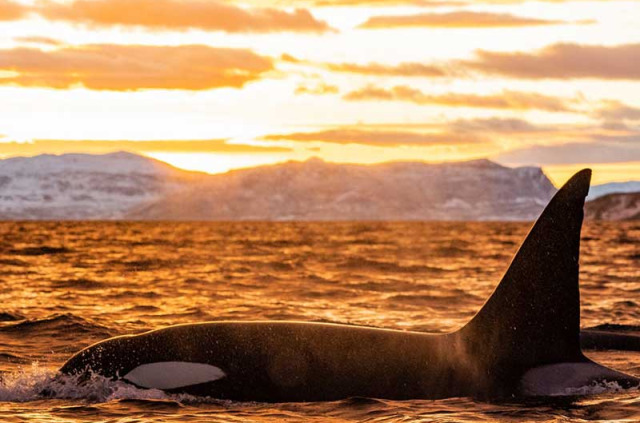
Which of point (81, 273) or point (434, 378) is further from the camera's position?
point (81, 273)

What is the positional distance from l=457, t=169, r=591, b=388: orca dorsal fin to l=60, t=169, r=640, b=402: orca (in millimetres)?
11

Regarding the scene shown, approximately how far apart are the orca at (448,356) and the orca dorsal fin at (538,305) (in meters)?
0.01

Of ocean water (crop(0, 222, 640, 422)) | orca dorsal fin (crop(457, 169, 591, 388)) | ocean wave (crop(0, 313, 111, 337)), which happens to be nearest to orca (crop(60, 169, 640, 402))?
orca dorsal fin (crop(457, 169, 591, 388))

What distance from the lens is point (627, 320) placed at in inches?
848

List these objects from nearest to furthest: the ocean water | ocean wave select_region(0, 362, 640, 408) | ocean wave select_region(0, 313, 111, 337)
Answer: the ocean water → ocean wave select_region(0, 362, 640, 408) → ocean wave select_region(0, 313, 111, 337)

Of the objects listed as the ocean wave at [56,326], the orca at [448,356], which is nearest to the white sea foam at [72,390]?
the orca at [448,356]

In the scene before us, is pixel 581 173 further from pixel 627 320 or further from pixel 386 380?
pixel 627 320

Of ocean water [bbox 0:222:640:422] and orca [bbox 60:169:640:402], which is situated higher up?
orca [bbox 60:169:640:402]

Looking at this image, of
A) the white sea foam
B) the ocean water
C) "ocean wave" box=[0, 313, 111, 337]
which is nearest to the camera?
the ocean water

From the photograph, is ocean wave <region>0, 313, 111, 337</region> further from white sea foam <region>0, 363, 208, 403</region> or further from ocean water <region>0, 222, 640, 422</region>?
white sea foam <region>0, 363, 208, 403</region>

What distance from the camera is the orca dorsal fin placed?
33.9ft

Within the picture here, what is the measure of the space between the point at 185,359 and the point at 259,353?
83 centimetres

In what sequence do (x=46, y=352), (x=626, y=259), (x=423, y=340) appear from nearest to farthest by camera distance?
(x=423, y=340) < (x=46, y=352) < (x=626, y=259)

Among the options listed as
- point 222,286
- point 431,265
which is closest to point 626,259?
point 431,265
